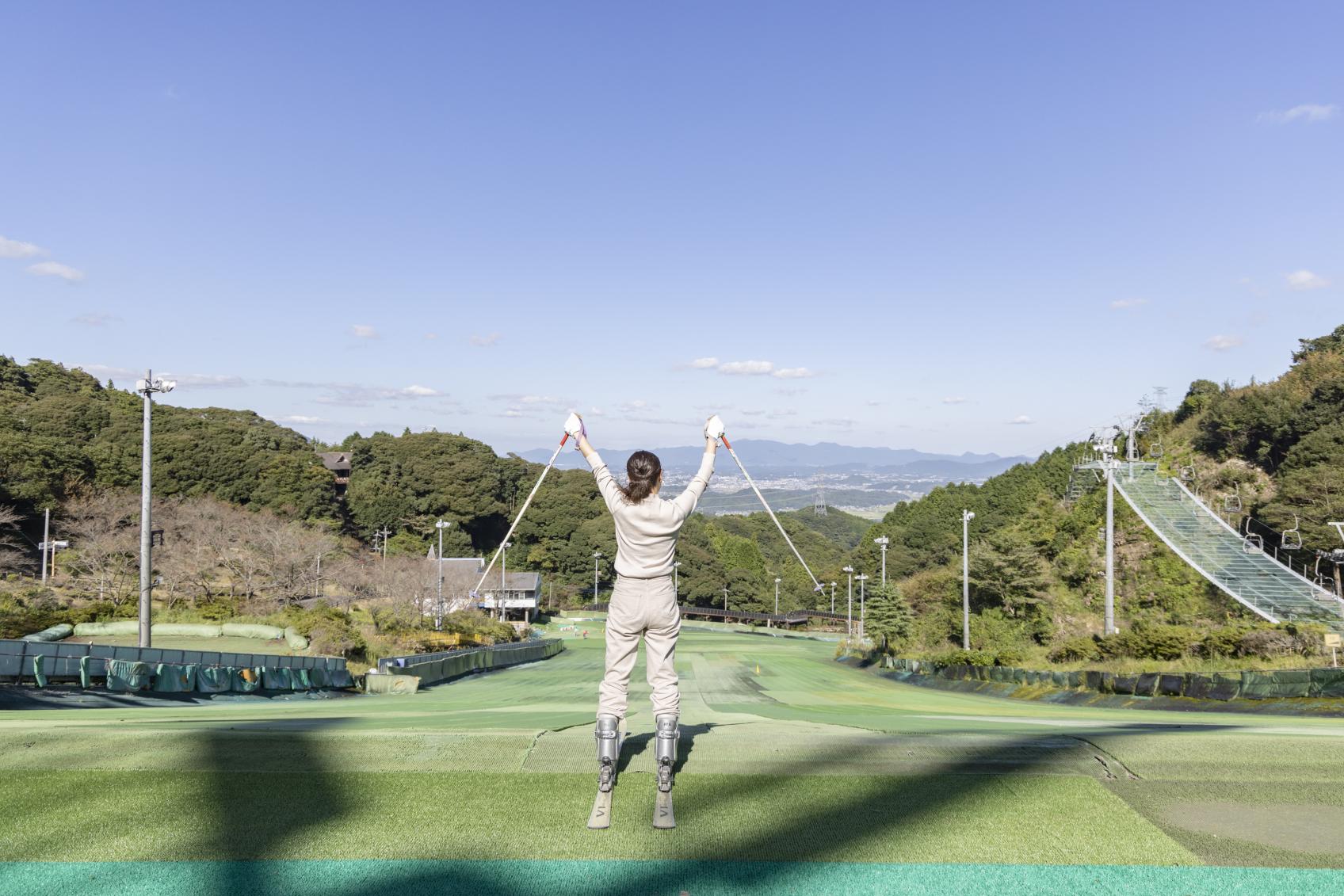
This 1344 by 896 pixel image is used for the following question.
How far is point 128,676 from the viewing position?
18750mm

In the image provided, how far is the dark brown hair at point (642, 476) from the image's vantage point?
5340mm

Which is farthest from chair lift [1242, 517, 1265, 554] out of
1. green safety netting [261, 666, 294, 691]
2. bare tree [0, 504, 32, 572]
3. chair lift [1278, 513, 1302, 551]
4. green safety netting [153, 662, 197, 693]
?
bare tree [0, 504, 32, 572]

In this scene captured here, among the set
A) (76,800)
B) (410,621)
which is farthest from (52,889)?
(410,621)

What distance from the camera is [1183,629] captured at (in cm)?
2622

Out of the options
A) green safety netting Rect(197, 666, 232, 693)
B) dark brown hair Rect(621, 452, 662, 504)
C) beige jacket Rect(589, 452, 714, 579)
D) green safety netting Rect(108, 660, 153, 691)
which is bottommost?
green safety netting Rect(197, 666, 232, 693)

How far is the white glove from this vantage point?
5.96 meters

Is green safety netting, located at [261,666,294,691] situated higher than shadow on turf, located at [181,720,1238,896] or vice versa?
shadow on turf, located at [181,720,1238,896]

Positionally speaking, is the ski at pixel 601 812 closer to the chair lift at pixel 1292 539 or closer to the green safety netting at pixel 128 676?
the green safety netting at pixel 128 676

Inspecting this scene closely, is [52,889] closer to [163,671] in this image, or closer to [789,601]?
[163,671]

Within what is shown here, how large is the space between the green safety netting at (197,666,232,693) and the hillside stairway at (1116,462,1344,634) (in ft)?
107

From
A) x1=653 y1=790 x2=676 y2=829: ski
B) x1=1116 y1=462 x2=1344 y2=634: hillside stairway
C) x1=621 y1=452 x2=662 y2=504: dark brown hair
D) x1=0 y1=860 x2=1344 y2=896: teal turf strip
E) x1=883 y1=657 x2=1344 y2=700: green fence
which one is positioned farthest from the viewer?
x1=1116 y1=462 x2=1344 y2=634: hillside stairway

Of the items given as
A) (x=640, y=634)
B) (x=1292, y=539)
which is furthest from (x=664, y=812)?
(x=1292, y=539)

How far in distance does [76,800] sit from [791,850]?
4.04 meters

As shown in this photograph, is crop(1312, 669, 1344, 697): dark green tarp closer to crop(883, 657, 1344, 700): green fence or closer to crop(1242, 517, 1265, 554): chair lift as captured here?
crop(883, 657, 1344, 700): green fence
